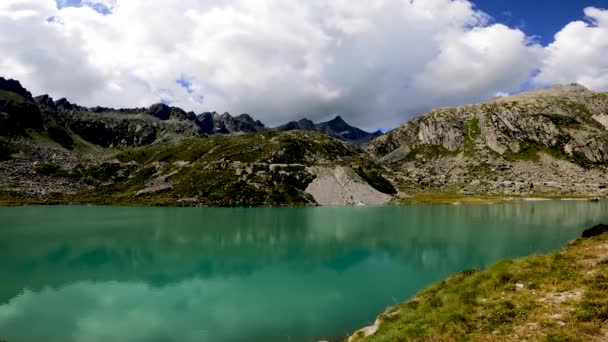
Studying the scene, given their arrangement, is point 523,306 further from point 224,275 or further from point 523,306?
point 224,275

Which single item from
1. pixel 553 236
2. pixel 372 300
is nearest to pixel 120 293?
pixel 372 300

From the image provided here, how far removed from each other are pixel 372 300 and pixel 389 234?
51797mm

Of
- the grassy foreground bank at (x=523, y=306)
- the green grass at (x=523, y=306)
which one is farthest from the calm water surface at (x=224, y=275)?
the grassy foreground bank at (x=523, y=306)

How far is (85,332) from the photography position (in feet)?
106

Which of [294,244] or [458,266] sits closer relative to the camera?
[458,266]

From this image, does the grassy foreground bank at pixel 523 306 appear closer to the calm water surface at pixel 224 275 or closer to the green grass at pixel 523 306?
the green grass at pixel 523 306

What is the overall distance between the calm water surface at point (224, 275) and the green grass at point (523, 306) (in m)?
12.9

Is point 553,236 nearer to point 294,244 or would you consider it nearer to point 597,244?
point 294,244

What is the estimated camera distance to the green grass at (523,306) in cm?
1420

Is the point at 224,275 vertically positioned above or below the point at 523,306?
below

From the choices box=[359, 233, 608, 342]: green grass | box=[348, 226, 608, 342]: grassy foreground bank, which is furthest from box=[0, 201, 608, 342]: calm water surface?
box=[348, 226, 608, 342]: grassy foreground bank

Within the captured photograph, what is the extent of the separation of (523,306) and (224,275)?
42.4 m

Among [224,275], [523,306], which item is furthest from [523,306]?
[224,275]

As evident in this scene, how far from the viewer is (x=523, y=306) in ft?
54.5
